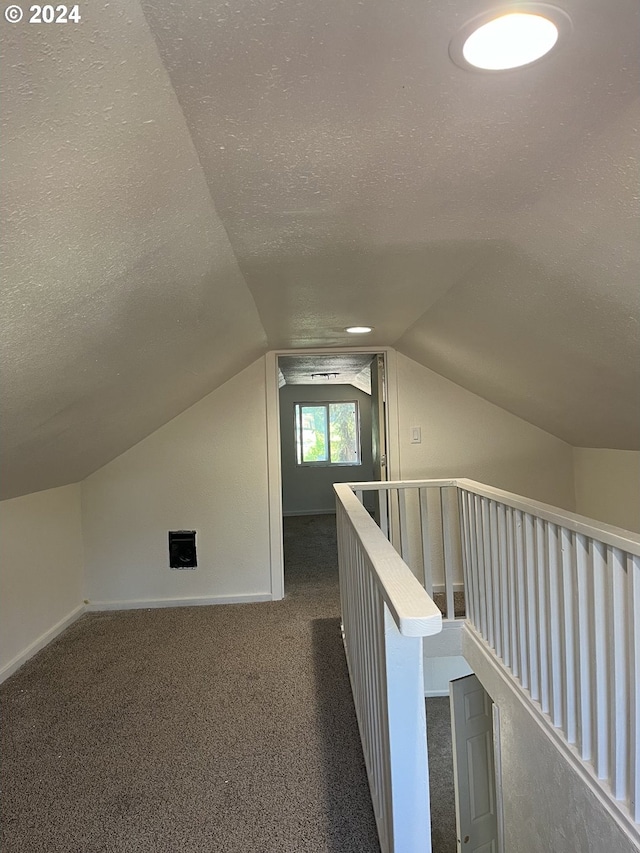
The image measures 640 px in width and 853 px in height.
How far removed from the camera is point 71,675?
8.60ft

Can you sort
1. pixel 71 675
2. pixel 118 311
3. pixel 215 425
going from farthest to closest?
pixel 215 425 < pixel 71 675 < pixel 118 311

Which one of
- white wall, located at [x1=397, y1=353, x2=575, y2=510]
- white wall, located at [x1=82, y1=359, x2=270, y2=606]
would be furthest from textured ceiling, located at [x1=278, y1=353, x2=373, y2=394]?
white wall, located at [x1=82, y1=359, x2=270, y2=606]

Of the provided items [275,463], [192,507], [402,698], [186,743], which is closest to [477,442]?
[275,463]

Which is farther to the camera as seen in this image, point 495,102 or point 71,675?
point 71,675

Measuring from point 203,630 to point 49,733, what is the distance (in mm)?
1128

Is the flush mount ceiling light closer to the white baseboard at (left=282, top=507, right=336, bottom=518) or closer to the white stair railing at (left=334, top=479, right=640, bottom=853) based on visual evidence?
the white stair railing at (left=334, top=479, right=640, bottom=853)

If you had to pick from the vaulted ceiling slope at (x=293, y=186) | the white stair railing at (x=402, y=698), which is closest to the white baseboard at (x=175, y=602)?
the vaulted ceiling slope at (x=293, y=186)

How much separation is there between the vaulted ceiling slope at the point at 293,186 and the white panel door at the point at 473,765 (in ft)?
7.20

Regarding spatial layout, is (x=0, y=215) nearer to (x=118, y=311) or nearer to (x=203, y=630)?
(x=118, y=311)

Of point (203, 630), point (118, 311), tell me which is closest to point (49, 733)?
point (203, 630)

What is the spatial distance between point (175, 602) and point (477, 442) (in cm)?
259

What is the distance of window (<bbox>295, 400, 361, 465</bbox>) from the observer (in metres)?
8.10

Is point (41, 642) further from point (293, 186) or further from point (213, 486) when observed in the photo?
point (293, 186)

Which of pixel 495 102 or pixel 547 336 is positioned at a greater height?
pixel 495 102
